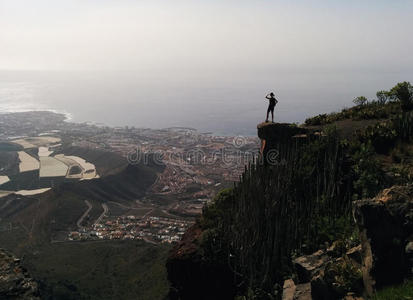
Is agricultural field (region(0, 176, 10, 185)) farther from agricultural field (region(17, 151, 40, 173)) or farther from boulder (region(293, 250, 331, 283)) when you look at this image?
boulder (region(293, 250, 331, 283))

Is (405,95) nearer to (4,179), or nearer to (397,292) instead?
(397,292)

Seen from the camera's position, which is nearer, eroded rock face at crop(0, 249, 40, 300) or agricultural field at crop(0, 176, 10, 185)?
eroded rock face at crop(0, 249, 40, 300)

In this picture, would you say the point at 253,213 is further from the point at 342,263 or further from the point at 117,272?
the point at 117,272

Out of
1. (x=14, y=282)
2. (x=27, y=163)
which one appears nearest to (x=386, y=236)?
(x=14, y=282)

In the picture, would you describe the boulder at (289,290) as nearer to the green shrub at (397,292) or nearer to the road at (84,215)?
the green shrub at (397,292)

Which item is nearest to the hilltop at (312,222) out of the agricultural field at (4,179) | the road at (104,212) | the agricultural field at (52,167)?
the road at (104,212)

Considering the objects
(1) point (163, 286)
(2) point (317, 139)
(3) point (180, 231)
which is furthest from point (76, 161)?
(2) point (317, 139)

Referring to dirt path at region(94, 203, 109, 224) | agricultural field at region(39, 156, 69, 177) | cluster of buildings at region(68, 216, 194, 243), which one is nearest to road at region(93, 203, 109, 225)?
dirt path at region(94, 203, 109, 224)
